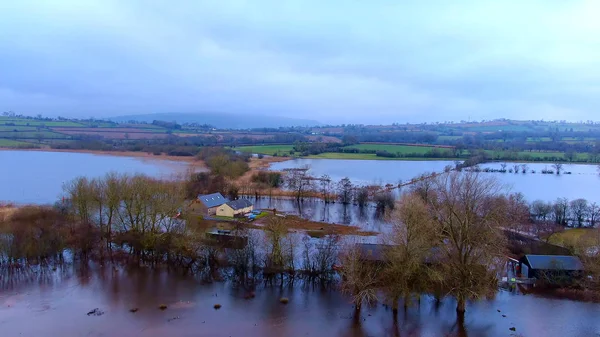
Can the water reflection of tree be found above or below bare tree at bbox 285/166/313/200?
below

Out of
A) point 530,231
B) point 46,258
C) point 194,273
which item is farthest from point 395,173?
point 46,258

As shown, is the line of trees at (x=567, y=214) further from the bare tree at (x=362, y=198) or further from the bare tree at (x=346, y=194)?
the bare tree at (x=346, y=194)

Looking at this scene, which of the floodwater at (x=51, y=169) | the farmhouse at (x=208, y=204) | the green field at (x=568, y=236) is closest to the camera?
the green field at (x=568, y=236)

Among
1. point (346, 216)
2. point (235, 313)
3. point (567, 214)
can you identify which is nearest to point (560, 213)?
point (567, 214)

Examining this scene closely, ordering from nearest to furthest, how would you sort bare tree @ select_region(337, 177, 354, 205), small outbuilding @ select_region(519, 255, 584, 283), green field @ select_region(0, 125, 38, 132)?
1. small outbuilding @ select_region(519, 255, 584, 283)
2. bare tree @ select_region(337, 177, 354, 205)
3. green field @ select_region(0, 125, 38, 132)

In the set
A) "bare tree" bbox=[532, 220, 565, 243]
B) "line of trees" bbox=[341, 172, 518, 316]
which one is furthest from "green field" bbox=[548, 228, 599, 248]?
"line of trees" bbox=[341, 172, 518, 316]

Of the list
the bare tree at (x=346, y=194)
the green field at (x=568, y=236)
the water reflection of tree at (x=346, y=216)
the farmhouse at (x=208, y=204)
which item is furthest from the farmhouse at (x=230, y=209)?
the green field at (x=568, y=236)

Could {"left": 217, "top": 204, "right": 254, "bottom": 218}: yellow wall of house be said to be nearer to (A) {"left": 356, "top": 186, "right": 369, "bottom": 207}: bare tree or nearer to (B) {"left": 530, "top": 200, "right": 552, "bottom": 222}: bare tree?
(A) {"left": 356, "top": 186, "right": 369, "bottom": 207}: bare tree
